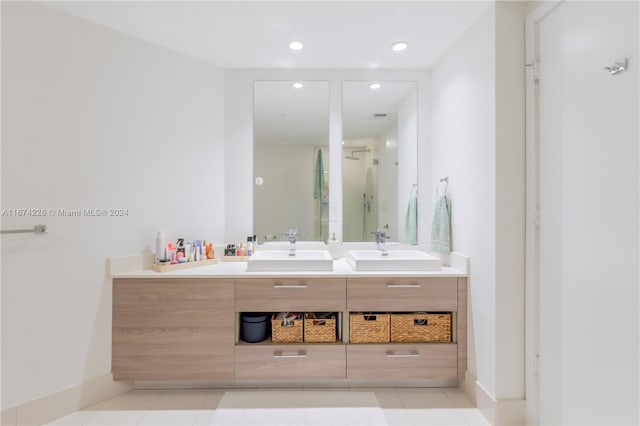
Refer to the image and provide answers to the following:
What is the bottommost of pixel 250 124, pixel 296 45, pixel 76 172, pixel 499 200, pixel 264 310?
pixel 264 310

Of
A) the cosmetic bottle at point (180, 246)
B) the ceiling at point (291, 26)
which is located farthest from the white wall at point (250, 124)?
the cosmetic bottle at point (180, 246)

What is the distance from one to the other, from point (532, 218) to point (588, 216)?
34 cm

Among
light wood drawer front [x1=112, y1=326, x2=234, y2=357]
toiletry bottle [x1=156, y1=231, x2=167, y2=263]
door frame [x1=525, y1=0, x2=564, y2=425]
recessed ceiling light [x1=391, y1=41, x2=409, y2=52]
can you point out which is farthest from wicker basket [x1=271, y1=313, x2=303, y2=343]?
recessed ceiling light [x1=391, y1=41, x2=409, y2=52]

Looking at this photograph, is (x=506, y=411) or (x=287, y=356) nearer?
(x=506, y=411)

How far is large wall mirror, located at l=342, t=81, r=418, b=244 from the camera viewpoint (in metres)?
2.80

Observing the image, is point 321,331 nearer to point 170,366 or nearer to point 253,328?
point 253,328

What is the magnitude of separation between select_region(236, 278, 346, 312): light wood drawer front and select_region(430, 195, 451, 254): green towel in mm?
775

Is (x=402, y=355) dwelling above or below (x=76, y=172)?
below

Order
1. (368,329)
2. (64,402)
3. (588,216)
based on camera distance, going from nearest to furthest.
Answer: (588,216) < (64,402) < (368,329)

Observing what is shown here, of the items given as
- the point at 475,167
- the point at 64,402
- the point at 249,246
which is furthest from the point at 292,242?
the point at 64,402

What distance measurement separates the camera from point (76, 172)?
2043 mm

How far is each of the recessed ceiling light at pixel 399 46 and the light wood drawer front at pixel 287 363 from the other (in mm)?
2042

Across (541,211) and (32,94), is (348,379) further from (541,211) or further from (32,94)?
(32,94)

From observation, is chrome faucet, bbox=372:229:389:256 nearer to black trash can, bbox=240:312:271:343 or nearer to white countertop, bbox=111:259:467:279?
white countertop, bbox=111:259:467:279
